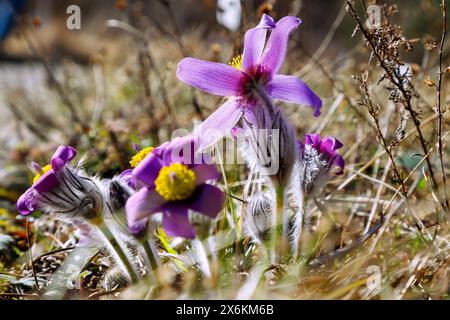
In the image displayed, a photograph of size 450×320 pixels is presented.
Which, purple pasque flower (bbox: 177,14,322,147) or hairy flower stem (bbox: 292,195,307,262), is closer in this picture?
purple pasque flower (bbox: 177,14,322,147)

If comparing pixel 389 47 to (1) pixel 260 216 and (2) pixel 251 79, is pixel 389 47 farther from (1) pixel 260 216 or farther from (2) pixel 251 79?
(1) pixel 260 216

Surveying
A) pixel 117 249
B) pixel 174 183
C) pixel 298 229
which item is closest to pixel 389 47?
pixel 298 229

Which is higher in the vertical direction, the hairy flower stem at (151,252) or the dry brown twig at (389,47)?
the dry brown twig at (389,47)

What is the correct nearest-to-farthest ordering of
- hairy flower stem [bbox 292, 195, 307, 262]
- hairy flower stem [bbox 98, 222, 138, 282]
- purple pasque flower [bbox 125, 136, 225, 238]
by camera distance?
purple pasque flower [bbox 125, 136, 225, 238]
hairy flower stem [bbox 98, 222, 138, 282]
hairy flower stem [bbox 292, 195, 307, 262]

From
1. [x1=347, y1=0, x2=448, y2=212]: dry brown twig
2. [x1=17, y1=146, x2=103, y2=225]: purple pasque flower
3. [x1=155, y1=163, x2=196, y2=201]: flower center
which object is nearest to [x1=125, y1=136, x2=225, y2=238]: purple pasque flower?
[x1=155, y1=163, x2=196, y2=201]: flower center

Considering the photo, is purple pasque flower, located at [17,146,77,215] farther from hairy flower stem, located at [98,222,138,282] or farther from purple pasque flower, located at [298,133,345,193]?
purple pasque flower, located at [298,133,345,193]

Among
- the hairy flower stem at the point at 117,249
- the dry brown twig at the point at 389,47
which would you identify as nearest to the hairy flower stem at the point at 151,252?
the hairy flower stem at the point at 117,249

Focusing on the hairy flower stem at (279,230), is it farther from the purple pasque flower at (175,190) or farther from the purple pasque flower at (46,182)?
the purple pasque flower at (46,182)
